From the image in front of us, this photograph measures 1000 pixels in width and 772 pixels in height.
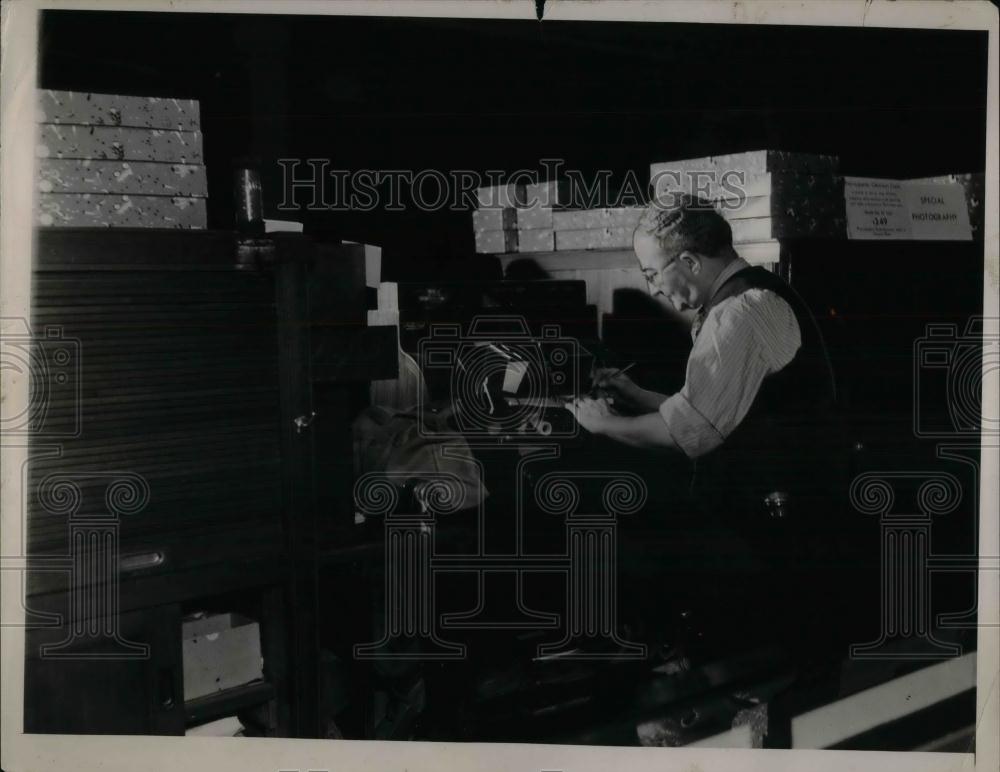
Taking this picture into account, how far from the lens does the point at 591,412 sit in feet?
7.01

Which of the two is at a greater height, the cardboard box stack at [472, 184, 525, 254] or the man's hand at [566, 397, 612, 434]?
the cardboard box stack at [472, 184, 525, 254]

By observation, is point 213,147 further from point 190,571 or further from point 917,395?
point 917,395

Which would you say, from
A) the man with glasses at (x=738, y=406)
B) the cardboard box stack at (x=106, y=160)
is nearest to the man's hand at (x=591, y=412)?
the man with glasses at (x=738, y=406)

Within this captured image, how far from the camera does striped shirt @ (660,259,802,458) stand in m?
2.13

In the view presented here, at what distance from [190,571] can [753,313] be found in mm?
1331

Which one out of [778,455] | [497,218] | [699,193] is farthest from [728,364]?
[497,218]

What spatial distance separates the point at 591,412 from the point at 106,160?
1.13 m

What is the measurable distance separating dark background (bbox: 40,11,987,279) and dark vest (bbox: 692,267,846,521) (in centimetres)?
54

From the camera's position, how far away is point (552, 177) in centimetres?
209

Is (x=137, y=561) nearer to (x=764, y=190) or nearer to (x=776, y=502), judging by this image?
(x=776, y=502)

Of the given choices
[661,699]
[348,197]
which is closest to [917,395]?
[661,699]

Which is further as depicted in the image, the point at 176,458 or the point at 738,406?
the point at 738,406

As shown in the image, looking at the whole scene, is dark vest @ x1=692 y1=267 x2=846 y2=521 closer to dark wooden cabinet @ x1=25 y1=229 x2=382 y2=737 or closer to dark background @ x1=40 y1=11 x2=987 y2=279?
dark background @ x1=40 y1=11 x2=987 y2=279

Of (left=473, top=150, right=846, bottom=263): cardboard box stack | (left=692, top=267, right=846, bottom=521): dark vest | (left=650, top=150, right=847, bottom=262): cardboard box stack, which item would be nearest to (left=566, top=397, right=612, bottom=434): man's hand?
(left=692, top=267, right=846, bottom=521): dark vest
